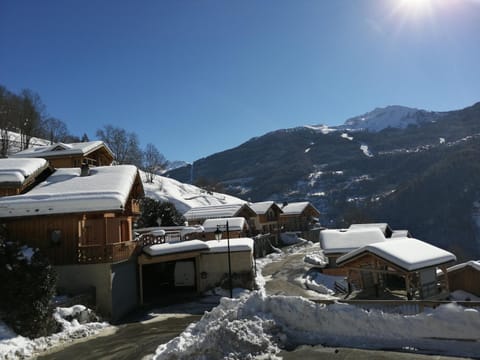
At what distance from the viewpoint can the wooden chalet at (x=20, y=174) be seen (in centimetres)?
2021

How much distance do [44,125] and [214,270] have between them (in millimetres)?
79878

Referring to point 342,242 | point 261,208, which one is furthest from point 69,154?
point 261,208

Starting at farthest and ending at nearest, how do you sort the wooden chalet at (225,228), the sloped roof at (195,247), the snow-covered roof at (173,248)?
1. the wooden chalet at (225,228)
2. the sloped roof at (195,247)
3. the snow-covered roof at (173,248)

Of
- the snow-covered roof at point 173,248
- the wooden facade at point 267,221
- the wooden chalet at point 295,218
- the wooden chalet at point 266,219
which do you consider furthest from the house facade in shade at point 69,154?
the wooden chalet at point 295,218

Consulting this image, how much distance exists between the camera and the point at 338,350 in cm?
1152

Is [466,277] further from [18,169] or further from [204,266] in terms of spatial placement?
[18,169]

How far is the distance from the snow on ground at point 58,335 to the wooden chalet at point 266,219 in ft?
127

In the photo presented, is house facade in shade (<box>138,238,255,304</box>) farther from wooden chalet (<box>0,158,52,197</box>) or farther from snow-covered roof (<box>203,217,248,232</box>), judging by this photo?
snow-covered roof (<box>203,217,248,232</box>)

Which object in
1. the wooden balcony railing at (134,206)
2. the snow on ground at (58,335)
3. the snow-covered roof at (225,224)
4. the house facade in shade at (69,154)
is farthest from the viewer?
the snow-covered roof at (225,224)

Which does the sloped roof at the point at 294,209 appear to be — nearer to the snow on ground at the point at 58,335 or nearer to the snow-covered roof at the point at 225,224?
the snow-covered roof at the point at 225,224

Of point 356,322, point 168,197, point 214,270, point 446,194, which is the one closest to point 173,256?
point 214,270

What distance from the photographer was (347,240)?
1448 inches

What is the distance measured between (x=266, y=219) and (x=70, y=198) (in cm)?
4308

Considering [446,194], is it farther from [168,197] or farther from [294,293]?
[294,293]
